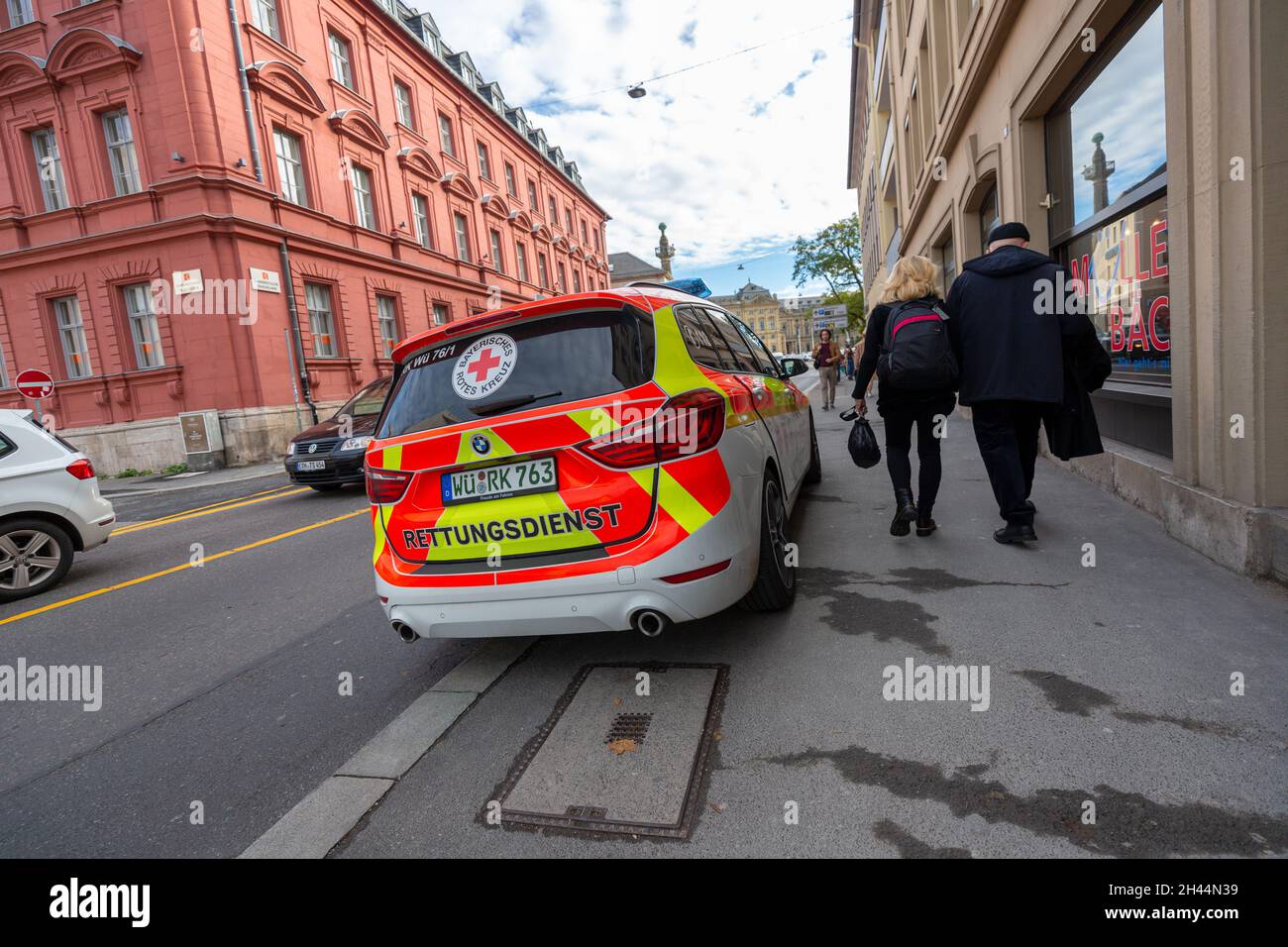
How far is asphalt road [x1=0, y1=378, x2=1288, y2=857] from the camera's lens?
6.88 feet

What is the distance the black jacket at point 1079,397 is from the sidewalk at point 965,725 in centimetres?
70

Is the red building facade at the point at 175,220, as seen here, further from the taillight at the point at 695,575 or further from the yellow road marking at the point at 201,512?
the taillight at the point at 695,575

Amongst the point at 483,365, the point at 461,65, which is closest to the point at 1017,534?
the point at 483,365

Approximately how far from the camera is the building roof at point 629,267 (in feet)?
273

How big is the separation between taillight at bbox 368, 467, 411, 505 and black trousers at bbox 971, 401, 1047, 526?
357cm

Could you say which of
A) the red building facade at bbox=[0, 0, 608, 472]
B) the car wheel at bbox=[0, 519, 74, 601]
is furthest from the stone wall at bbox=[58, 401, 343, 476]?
the car wheel at bbox=[0, 519, 74, 601]

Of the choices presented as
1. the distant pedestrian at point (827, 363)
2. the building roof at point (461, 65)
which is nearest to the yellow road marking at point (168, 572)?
the distant pedestrian at point (827, 363)

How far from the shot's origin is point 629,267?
8538cm

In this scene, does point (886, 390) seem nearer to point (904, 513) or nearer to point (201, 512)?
point (904, 513)

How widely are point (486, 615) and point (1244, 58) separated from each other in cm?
464

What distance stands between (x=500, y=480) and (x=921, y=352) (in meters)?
2.94

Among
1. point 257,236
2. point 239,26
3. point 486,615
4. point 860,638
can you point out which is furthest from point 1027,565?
point 239,26

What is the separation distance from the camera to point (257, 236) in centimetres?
1741
